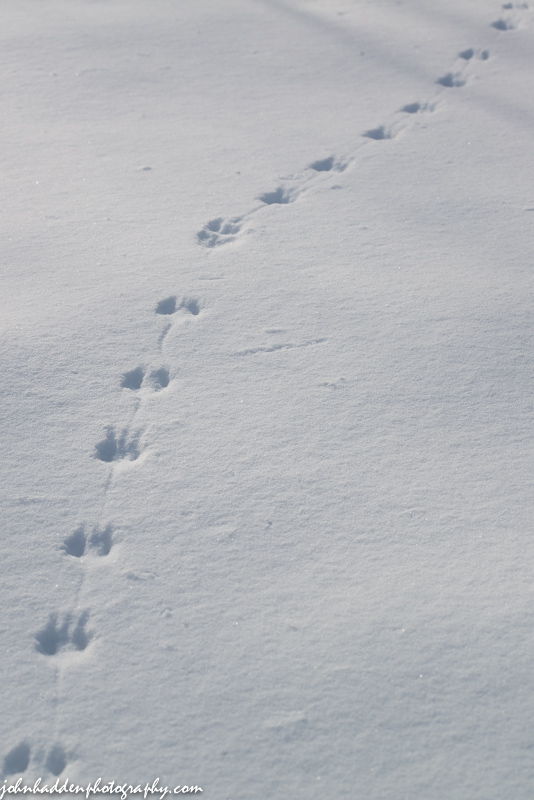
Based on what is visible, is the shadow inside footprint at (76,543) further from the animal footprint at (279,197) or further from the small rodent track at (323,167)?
the animal footprint at (279,197)

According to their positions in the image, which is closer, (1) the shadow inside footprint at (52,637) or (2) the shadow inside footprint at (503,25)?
(1) the shadow inside footprint at (52,637)

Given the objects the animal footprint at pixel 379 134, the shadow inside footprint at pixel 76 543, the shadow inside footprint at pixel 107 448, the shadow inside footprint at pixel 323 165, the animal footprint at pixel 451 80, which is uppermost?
the animal footprint at pixel 451 80

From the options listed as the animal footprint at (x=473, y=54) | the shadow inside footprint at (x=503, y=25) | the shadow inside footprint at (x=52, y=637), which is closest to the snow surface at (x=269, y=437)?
the shadow inside footprint at (x=52, y=637)

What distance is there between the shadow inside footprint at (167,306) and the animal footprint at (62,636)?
1.12 metres

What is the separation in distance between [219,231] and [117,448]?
3.68ft

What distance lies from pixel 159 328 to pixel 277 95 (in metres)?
1.89

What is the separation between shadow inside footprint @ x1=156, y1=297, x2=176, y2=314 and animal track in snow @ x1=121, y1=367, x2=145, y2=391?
0.94 feet

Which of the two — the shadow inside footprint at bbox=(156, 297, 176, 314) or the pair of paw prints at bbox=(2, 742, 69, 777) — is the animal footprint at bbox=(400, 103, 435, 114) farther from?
the pair of paw prints at bbox=(2, 742, 69, 777)

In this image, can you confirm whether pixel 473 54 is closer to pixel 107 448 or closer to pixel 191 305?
pixel 191 305

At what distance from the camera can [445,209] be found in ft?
9.54

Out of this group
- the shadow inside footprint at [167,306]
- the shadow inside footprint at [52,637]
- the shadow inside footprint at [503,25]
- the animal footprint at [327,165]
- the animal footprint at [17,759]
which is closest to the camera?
the animal footprint at [17,759]

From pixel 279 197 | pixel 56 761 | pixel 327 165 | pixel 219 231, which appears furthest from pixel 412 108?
pixel 56 761

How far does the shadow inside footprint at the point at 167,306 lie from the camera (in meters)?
2.45

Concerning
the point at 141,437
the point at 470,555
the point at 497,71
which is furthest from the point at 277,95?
the point at 470,555
